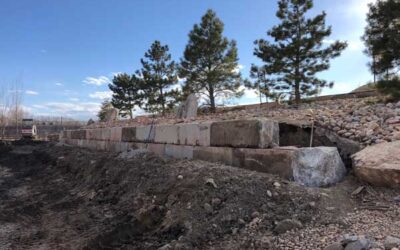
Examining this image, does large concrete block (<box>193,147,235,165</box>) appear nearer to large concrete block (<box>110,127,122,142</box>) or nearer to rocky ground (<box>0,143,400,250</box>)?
rocky ground (<box>0,143,400,250</box>)

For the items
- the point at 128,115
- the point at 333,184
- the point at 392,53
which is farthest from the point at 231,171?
the point at 128,115

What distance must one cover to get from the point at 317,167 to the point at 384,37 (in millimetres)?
5295

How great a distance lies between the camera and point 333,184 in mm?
3807

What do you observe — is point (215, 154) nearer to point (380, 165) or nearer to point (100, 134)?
point (380, 165)

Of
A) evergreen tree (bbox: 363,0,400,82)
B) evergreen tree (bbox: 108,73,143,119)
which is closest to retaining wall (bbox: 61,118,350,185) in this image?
evergreen tree (bbox: 363,0,400,82)

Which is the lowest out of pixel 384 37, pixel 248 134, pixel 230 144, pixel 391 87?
pixel 230 144

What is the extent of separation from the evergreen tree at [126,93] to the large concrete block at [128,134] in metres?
13.8

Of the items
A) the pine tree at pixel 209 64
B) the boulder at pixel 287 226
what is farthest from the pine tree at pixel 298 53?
the boulder at pixel 287 226

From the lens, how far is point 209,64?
17.0 metres

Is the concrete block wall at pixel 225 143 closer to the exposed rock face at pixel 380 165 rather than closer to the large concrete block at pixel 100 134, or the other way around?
the exposed rock face at pixel 380 165

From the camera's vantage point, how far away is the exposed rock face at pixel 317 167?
3.80m

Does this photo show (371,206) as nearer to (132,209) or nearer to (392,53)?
(132,209)

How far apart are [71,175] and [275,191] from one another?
6605 millimetres

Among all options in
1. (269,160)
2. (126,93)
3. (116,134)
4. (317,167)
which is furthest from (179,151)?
(126,93)
